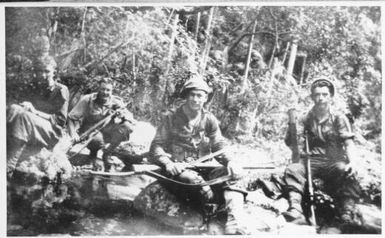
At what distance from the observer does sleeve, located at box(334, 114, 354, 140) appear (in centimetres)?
528

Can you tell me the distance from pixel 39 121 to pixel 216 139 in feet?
5.91

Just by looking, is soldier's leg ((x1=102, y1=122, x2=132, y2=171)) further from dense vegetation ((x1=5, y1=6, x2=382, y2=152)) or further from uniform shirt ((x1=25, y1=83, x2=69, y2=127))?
uniform shirt ((x1=25, y1=83, x2=69, y2=127))

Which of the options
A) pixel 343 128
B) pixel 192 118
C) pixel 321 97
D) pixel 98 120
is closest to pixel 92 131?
pixel 98 120

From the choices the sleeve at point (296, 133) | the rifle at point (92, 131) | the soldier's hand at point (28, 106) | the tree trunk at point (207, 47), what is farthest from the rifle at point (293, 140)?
the soldier's hand at point (28, 106)

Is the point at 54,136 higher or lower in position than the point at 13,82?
lower

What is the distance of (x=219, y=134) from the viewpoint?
5254 millimetres

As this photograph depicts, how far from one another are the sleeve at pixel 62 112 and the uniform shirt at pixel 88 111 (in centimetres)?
6

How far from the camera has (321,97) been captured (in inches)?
209

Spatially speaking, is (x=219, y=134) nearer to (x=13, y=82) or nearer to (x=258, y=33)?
(x=258, y=33)

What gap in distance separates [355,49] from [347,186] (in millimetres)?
1439

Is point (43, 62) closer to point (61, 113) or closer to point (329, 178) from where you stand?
point (61, 113)

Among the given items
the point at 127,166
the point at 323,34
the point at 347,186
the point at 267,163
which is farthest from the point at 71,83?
the point at 347,186

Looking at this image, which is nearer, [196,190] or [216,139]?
[196,190]

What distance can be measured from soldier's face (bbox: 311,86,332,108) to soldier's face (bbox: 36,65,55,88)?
8.87ft
